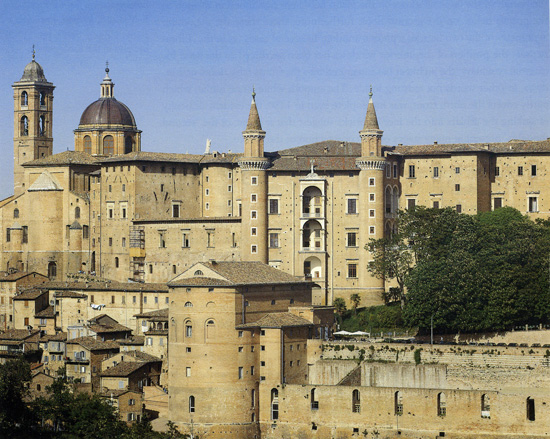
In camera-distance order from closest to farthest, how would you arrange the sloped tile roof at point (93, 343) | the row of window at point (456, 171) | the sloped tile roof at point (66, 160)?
the sloped tile roof at point (93, 343) < the row of window at point (456, 171) < the sloped tile roof at point (66, 160)

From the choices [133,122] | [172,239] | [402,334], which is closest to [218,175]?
[172,239]

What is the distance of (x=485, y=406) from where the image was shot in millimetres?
74562

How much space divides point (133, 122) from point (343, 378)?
45880mm

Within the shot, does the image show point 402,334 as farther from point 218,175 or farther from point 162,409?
point 218,175

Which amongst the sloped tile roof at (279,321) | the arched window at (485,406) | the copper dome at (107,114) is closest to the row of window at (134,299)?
the sloped tile roof at (279,321)

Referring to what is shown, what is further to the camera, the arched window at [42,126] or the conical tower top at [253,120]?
the arched window at [42,126]

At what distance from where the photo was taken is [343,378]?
79.5 m

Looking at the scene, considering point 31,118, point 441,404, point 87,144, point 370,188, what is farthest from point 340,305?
point 31,118

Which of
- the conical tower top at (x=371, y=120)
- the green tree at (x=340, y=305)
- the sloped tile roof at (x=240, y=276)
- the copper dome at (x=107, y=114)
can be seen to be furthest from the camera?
the copper dome at (x=107, y=114)

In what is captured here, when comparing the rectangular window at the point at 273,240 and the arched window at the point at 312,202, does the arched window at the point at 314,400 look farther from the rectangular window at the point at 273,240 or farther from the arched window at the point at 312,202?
the arched window at the point at 312,202

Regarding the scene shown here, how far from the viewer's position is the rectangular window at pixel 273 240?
10044 centimetres

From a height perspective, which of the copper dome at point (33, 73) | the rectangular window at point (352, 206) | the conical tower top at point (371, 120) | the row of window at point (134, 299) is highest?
the copper dome at point (33, 73)

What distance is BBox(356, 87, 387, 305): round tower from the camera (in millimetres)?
99062

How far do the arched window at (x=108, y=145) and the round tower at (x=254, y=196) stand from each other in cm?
2031
